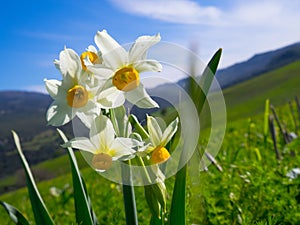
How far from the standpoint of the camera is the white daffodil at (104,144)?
987mm

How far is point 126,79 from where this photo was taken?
983 millimetres

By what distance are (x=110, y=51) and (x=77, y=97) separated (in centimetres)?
14

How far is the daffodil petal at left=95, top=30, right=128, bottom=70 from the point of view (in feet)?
3.23

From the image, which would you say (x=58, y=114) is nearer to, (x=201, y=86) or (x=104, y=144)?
(x=104, y=144)

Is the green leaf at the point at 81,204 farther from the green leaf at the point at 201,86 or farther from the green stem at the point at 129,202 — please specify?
the green leaf at the point at 201,86

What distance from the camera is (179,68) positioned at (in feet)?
3.27

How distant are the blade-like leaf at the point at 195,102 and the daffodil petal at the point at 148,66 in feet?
0.30

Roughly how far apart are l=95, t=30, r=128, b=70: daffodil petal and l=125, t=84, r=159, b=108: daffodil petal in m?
0.07

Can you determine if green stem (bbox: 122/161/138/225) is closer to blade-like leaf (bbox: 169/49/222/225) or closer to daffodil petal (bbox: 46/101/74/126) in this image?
blade-like leaf (bbox: 169/49/222/225)

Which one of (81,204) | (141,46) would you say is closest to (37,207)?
(81,204)

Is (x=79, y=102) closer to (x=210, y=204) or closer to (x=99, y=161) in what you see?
(x=99, y=161)

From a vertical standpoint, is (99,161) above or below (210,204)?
above

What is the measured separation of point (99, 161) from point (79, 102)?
0.15m

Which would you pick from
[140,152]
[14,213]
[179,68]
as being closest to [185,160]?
[140,152]
